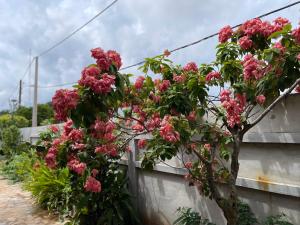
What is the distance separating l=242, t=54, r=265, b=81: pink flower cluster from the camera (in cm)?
316

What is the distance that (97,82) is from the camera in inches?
114

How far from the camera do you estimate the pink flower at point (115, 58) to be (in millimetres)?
3275

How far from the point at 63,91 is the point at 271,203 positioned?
90.6 inches

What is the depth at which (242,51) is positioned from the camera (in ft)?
11.6

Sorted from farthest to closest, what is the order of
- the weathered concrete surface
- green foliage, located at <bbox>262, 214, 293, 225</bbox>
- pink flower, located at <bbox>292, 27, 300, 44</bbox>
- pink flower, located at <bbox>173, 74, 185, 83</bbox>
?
the weathered concrete surface → pink flower, located at <bbox>173, 74, 185, 83</bbox> → green foliage, located at <bbox>262, 214, 293, 225</bbox> → pink flower, located at <bbox>292, 27, 300, 44</bbox>

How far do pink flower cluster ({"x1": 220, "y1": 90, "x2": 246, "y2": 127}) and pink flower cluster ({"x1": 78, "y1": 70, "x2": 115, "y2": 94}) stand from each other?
1034 mm

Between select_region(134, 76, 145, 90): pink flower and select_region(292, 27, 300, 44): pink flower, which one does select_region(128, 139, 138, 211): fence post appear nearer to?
select_region(134, 76, 145, 90): pink flower

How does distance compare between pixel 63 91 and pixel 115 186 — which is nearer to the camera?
pixel 63 91

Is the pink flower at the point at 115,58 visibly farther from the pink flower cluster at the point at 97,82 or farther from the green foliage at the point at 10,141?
the green foliage at the point at 10,141

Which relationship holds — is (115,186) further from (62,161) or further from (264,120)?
(264,120)

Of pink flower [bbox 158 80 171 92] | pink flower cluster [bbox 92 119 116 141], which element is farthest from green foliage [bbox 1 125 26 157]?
pink flower [bbox 158 80 171 92]

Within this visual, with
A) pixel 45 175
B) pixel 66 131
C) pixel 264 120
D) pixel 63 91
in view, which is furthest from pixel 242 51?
pixel 45 175

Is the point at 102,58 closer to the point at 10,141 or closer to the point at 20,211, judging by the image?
the point at 20,211

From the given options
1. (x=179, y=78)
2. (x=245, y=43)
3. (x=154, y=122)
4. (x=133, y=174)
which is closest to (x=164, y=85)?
(x=179, y=78)
